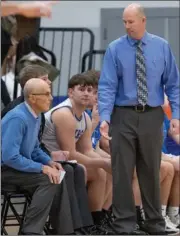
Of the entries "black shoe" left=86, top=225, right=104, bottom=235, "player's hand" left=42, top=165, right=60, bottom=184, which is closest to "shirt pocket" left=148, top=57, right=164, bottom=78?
"player's hand" left=42, top=165, right=60, bottom=184

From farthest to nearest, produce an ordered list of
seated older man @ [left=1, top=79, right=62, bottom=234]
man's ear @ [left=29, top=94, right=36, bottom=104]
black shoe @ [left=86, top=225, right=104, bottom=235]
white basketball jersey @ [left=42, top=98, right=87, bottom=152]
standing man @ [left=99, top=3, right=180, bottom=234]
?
white basketball jersey @ [left=42, top=98, right=87, bottom=152] < black shoe @ [left=86, top=225, right=104, bottom=235] < standing man @ [left=99, top=3, right=180, bottom=234] < man's ear @ [left=29, top=94, right=36, bottom=104] < seated older man @ [left=1, top=79, right=62, bottom=234]

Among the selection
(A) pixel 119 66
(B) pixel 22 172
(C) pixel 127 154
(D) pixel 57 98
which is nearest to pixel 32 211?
(B) pixel 22 172

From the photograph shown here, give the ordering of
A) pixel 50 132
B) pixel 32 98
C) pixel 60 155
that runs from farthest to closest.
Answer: pixel 50 132, pixel 60 155, pixel 32 98

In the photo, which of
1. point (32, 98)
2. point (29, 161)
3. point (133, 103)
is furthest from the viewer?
point (133, 103)

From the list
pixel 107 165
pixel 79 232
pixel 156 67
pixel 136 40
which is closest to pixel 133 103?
pixel 156 67

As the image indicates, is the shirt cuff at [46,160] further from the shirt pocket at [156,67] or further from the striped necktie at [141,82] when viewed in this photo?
the shirt pocket at [156,67]

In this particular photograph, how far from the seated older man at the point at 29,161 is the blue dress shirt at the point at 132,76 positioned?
0.48 meters

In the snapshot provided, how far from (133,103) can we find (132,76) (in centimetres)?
21

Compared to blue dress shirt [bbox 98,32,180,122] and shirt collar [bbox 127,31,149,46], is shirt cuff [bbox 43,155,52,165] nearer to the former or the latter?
blue dress shirt [bbox 98,32,180,122]

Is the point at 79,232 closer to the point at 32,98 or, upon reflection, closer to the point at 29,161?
the point at 29,161

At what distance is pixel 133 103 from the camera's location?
235 inches

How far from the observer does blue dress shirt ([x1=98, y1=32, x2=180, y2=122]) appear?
5.96m

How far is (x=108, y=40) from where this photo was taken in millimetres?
10773

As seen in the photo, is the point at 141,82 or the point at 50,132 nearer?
the point at 141,82
